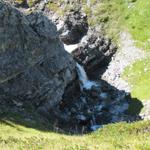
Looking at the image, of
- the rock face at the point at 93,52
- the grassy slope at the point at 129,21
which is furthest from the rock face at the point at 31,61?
the grassy slope at the point at 129,21

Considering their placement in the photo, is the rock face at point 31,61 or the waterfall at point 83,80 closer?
the rock face at point 31,61

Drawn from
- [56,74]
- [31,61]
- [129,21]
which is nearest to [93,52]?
[129,21]

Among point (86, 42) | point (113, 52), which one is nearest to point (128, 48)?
point (113, 52)

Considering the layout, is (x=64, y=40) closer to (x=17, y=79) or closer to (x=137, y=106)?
(x=137, y=106)

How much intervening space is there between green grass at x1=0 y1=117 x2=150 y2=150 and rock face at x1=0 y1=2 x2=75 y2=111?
15.0 metres

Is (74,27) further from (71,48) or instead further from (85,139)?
(85,139)

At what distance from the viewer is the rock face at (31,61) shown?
60438mm

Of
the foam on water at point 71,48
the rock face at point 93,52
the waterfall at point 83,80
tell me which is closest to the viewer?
the waterfall at point 83,80

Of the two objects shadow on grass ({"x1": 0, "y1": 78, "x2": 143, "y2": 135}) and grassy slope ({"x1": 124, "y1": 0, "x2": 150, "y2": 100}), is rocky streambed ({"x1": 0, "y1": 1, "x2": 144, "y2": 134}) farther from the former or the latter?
grassy slope ({"x1": 124, "y1": 0, "x2": 150, "y2": 100})

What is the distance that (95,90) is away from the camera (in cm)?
8581

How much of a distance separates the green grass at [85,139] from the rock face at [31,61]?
15035 mm

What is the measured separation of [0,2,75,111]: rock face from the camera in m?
60.4

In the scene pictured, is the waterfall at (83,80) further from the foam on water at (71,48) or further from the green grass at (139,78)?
the green grass at (139,78)

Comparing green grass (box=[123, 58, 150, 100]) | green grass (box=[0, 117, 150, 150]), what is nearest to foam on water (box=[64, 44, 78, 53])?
green grass (box=[123, 58, 150, 100])
